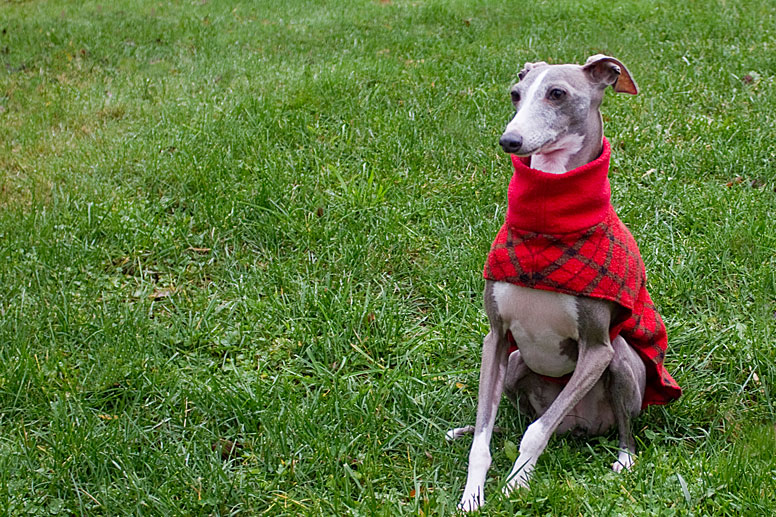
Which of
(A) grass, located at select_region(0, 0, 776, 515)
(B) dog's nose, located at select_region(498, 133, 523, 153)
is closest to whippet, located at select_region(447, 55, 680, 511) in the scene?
(B) dog's nose, located at select_region(498, 133, 523, 153)

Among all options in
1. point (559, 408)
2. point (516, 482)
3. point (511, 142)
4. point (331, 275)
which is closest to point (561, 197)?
point (511, 142)

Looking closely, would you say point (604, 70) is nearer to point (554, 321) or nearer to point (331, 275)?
point (554, 321)


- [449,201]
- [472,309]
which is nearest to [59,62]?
[449,201]

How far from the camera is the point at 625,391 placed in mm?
2727

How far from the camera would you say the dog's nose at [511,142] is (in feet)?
7.63

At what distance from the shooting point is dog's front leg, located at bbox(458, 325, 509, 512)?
2529 millimetres

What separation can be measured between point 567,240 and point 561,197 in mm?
146

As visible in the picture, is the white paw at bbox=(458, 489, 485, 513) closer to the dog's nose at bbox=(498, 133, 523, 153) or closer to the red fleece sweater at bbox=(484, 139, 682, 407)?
the red fleece sweater at bbox=(484, 139, 682, 407)

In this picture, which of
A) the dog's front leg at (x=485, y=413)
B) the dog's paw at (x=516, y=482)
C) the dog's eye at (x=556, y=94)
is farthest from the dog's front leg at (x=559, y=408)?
the dog's eye at (x=556, y=94)

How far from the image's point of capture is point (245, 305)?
12.6 ft

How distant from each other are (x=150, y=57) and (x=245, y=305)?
506 centimetres

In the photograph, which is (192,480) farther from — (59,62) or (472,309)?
(59,62)

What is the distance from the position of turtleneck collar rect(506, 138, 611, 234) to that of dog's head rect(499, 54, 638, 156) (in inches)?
4.1

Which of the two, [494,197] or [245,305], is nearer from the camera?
[245,305]
